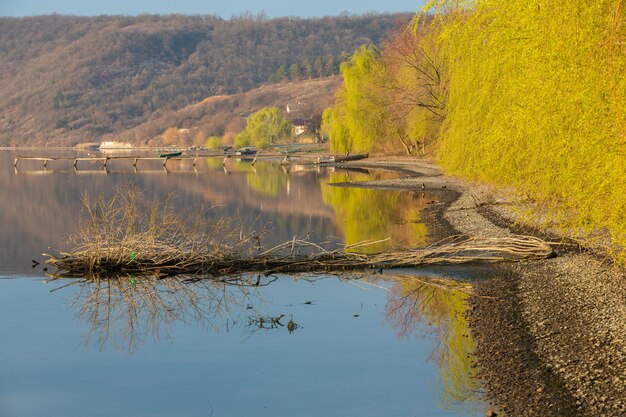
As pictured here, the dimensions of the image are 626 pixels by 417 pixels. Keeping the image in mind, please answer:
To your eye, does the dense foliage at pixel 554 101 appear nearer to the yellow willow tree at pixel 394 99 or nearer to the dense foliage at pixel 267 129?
the yellow willow tree at pixel 394 99

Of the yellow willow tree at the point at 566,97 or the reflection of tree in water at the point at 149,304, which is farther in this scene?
the reflection of tree in water at the point at 149,304

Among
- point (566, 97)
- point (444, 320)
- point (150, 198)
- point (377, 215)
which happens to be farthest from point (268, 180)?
point (566, 97)

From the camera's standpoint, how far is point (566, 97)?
14.7 metres

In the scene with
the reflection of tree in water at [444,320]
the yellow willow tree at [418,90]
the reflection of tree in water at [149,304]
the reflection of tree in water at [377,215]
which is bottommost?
the reflection of tree in water at [377,215]

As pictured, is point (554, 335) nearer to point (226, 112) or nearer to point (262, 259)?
point (262, 259)

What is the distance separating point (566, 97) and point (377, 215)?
20610 mm

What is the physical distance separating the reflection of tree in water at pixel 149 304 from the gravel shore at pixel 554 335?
527cm

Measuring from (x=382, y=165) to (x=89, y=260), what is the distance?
47334 mm

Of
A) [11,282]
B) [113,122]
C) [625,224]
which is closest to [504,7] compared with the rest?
[625,224]

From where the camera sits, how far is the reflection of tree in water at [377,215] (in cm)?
2755

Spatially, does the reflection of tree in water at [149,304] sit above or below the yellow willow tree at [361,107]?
below

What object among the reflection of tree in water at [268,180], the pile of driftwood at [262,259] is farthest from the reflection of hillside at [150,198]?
the pile of driftwood at [262,259]

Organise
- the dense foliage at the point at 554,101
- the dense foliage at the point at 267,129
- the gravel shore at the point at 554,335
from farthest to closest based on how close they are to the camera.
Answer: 1. the dense foliage at the point at 267,129
2. the dense foliage at the point at 554,101
3. the gravel shore at the point at 554,335

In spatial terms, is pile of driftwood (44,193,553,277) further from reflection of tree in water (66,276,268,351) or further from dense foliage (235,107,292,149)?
dense foliage (235,107,292,149)
